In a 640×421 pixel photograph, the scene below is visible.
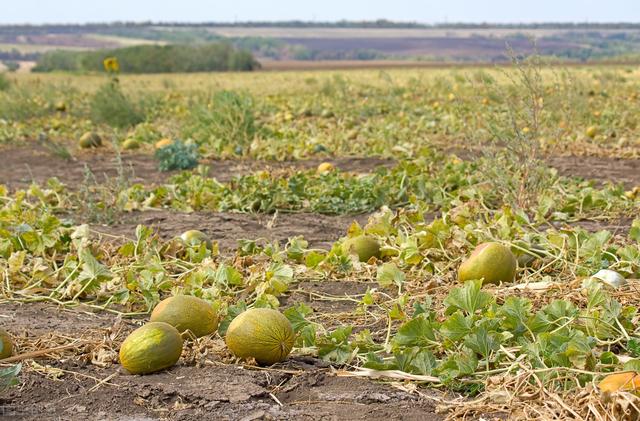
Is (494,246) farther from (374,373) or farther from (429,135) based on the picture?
(429,135)

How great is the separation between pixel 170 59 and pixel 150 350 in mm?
53371

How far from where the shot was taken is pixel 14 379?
315 cm

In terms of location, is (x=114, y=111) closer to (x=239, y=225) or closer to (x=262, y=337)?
(x=239, y=225)

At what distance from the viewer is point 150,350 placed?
3.51 m

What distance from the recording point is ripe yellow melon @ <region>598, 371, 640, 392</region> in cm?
286

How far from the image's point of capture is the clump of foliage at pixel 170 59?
173 ft

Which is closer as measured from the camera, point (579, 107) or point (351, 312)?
point (351, 312)

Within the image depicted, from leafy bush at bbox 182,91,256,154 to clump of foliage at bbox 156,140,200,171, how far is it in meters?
0.81

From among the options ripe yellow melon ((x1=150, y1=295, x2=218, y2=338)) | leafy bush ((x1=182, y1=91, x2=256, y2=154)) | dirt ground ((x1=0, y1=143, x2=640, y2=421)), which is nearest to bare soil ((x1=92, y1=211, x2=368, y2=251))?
dirt ground ((x1=0, y1=143, x2=640, y2=421))

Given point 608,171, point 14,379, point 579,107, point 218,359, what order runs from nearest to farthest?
point 14,379 < point 218,359 < point 608,171 < point 579,107

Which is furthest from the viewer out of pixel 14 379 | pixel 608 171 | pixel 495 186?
pixel 608 171

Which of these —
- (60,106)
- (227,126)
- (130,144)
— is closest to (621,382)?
(227,126)

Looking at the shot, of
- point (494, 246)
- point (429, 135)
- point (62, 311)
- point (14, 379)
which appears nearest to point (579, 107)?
point (429, 135)

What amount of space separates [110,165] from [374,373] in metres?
8.27
